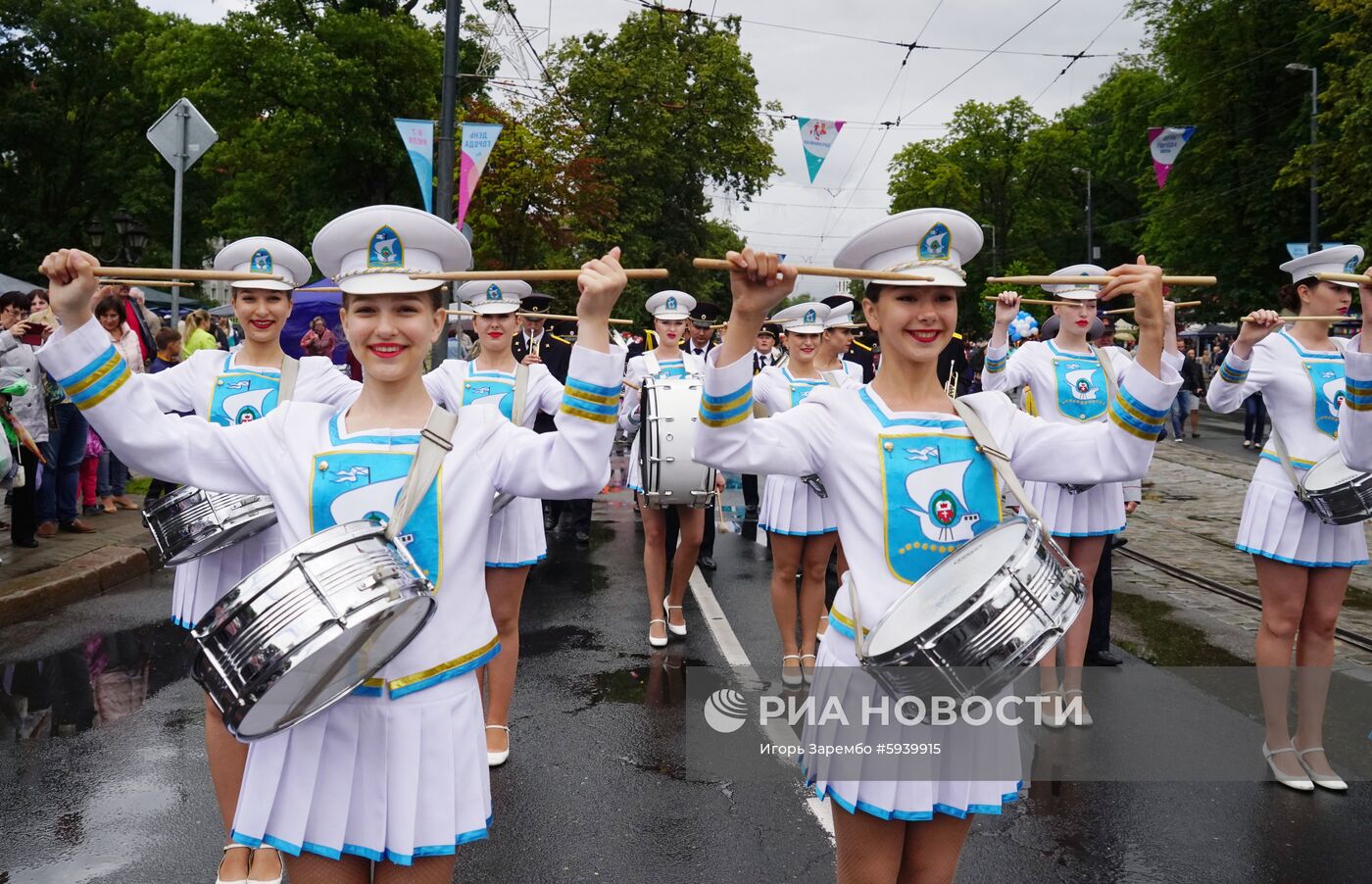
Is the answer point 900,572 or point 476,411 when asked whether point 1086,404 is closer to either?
point 900,572

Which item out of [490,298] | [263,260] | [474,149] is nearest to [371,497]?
[263,260]

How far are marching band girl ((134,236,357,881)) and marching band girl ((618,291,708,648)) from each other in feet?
9.61

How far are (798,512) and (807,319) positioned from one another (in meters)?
1.39

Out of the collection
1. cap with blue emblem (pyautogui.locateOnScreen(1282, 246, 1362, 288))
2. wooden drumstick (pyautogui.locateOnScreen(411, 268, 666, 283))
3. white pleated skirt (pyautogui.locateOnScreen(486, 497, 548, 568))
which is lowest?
white pleated skirt (pyautogui.locateOnScreen(486, 497, 548, 568))

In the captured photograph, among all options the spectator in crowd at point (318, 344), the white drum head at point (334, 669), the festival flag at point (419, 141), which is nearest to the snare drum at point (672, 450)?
the white drum head at point (334, 669)

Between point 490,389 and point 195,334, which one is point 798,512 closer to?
point 490,389

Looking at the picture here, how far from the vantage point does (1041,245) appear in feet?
190

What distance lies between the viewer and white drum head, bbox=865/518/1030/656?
8.55ft

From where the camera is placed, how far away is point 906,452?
2.94m

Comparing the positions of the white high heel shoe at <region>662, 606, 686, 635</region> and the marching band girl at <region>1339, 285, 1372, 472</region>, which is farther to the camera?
the white high heel shoe at <region>662, 606, 686, 635</region>

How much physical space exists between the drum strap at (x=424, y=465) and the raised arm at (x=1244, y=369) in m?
3.70

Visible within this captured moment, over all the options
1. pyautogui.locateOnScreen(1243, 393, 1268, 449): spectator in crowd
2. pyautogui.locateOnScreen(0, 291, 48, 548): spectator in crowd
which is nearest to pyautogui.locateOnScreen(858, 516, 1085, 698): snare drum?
pyautogui.locateOnScreen(0, 291, 48, 548): spectator in crowd

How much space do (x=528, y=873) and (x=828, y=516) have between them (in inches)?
119

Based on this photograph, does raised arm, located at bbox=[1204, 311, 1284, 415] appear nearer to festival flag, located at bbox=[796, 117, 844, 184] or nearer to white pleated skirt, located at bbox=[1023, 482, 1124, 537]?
white pleated skirt, located at bbox=[1023, 482, 1124, 537]
